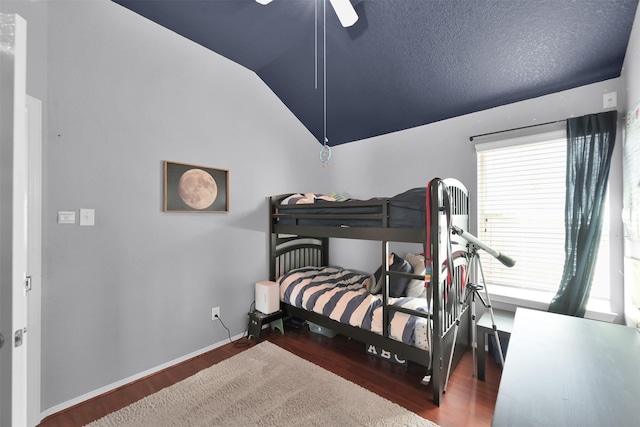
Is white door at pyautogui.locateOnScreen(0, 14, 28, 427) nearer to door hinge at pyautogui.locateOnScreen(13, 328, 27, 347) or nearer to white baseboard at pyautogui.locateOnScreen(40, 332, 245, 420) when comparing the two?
door hinge at pyautogui.locateOnScreen(13, 328, 27, 347)

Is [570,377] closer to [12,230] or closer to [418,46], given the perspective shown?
[12,230]

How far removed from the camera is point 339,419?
1.67 m

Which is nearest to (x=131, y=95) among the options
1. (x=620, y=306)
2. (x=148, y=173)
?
(x=148, y=173)

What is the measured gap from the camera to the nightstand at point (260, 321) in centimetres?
270

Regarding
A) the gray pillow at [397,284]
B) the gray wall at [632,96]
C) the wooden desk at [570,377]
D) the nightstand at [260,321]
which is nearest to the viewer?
the wooden desk at [570,377]

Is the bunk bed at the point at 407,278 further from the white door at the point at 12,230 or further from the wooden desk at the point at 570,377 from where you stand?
the white door at the point at 12,230

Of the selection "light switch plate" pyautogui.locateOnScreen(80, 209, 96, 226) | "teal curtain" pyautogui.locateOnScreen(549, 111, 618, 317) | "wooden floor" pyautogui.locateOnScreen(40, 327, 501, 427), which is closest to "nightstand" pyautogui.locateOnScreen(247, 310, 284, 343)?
"wooden floor" pyautogui.locateOnScreen(40, 327, 501, 427)

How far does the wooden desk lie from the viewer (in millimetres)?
676

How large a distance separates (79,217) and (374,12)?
2.64 meters

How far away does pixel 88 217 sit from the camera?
6.16ft

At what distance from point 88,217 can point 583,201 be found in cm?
366

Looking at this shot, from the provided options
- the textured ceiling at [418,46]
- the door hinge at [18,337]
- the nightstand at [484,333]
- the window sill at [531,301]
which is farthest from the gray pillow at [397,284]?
the door hinge at [18,337]

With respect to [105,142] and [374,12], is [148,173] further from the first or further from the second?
[374,12]

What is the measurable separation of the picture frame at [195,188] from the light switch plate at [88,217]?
47 centimetres
